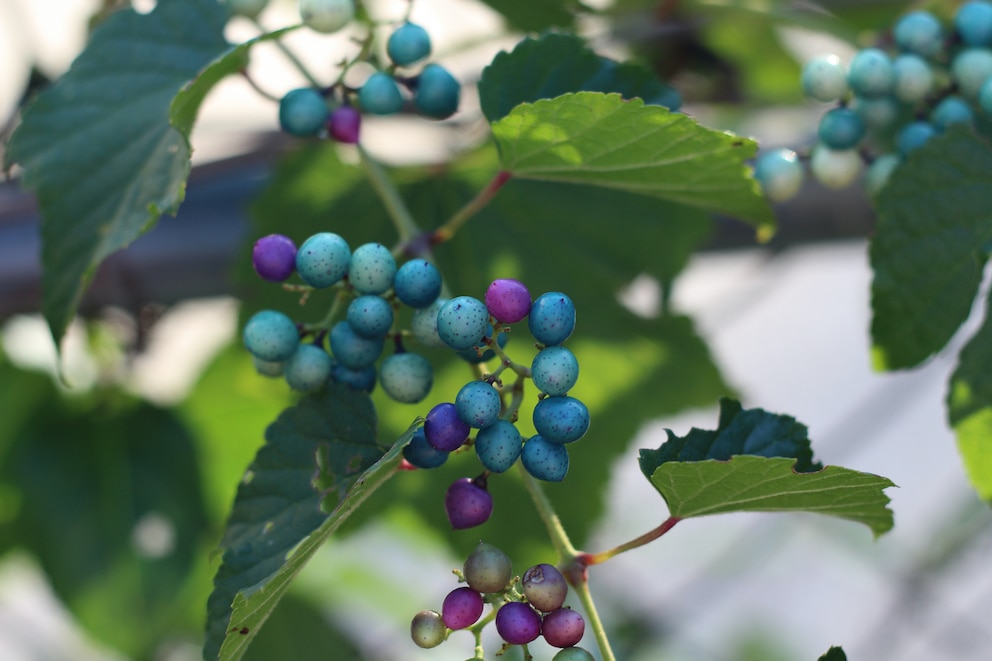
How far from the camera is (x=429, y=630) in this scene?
0.38m

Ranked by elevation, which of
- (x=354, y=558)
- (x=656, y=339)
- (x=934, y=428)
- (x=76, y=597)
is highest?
(x=656, y=339)

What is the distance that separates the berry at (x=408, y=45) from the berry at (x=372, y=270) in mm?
124

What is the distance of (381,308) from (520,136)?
0.10 metres

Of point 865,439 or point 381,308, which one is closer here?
point 381,308

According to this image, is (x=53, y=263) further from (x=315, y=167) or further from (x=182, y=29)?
(x=315, y=167)

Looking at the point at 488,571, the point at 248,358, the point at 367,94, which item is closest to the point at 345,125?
the point at 367,94

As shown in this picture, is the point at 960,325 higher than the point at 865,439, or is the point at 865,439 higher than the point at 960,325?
the point at 960,325

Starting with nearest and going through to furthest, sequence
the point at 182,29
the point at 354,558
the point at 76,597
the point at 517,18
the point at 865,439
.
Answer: the point at 182,29 < the point at 517,18 < the point at 76,597 < the point at 354,558 < the point at 865,439

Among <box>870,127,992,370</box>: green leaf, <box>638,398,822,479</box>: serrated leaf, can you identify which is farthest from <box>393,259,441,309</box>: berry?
<box>870,127,992,370</box>: green leaf

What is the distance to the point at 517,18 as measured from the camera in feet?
2.10

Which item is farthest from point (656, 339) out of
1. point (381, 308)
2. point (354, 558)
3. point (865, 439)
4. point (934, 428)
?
point (934, 428)

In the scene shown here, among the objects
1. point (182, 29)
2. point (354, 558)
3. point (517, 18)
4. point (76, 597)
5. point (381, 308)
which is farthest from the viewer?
point (354, 558)

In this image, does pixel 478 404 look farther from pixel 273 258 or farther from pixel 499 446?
pixel 273 258

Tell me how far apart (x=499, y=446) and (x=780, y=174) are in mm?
268
